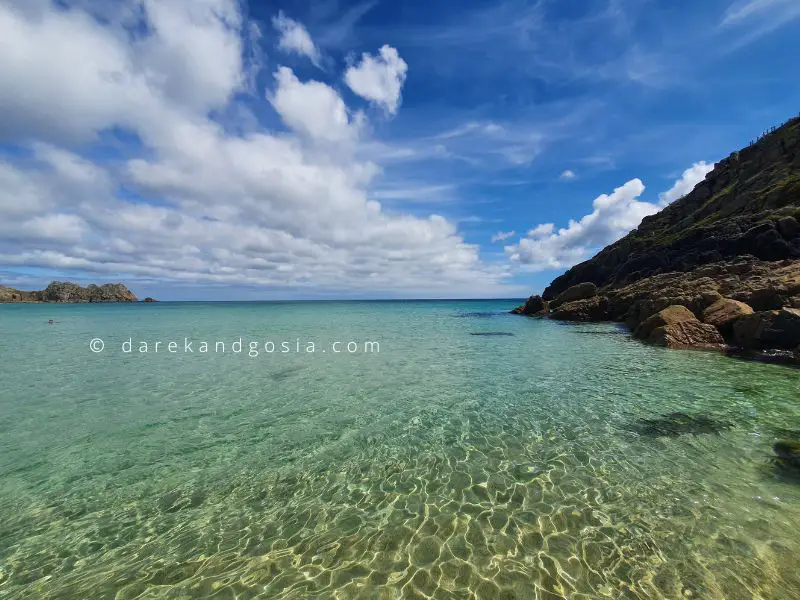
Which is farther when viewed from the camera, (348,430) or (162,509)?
(348,430)

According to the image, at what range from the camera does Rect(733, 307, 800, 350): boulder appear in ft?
69.0

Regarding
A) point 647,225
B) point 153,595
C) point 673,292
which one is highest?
point 647,225

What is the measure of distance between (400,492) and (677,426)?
361 inches

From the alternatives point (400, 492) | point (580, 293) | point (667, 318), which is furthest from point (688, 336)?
point (580, 293)

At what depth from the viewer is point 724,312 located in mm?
26562

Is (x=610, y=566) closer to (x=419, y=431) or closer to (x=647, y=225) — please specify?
(x=419, y=431)

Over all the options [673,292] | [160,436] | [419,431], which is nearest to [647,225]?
[673,292]

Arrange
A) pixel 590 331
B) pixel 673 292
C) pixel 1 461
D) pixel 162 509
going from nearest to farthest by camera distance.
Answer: pixel 162 509, pixel 1 461, pixel 673 292, pixel 590 331

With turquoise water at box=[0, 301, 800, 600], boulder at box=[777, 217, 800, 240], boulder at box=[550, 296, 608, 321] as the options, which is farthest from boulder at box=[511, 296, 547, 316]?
turquoise water at box=[0, 301, 800, 600]

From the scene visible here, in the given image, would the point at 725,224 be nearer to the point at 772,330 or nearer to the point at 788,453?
the point at 772,330

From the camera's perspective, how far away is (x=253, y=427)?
40.7 feet

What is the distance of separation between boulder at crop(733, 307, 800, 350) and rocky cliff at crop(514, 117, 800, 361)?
42 mm

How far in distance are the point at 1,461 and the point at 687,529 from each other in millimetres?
16448

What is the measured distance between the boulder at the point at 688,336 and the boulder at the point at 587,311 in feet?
72.4
